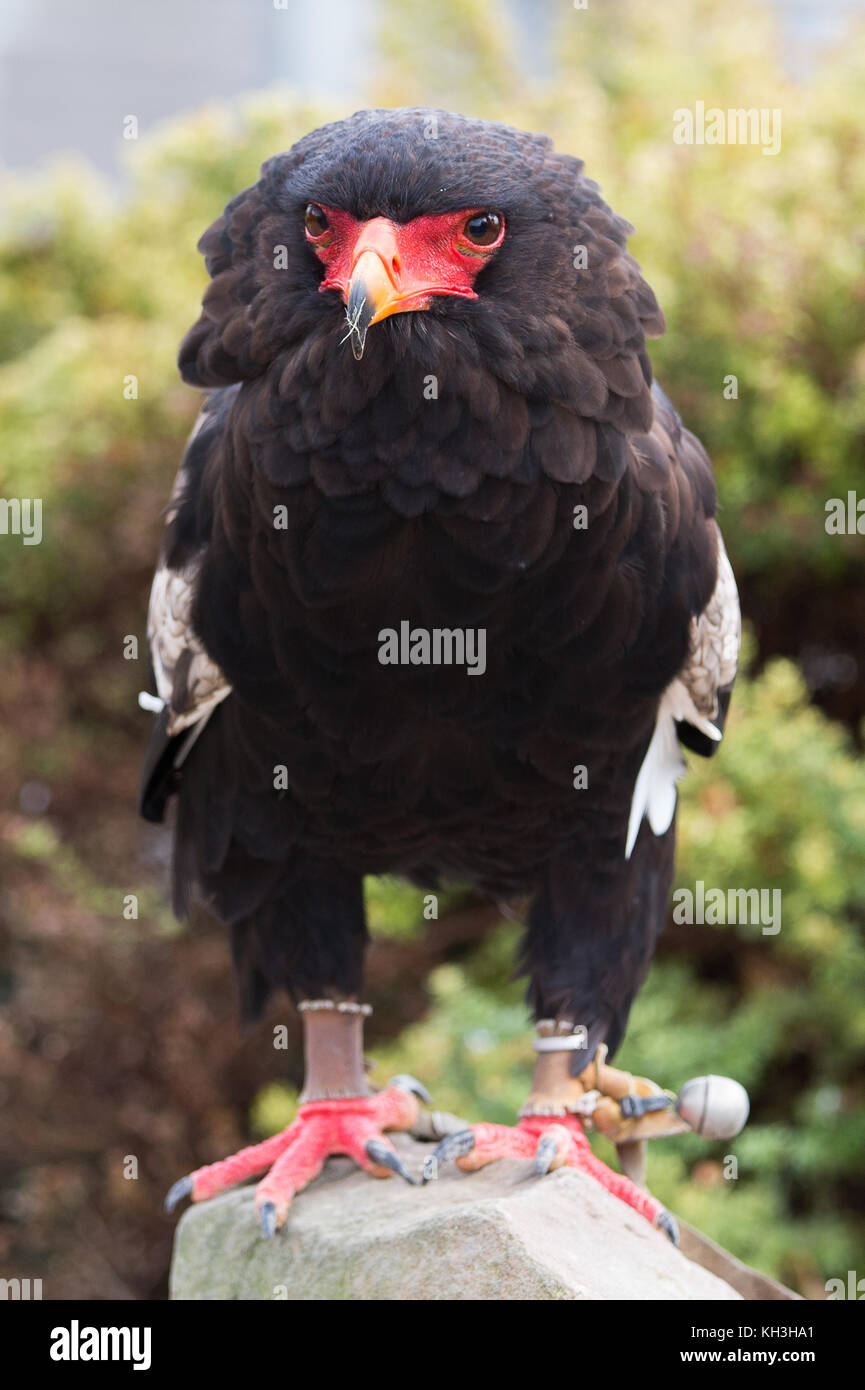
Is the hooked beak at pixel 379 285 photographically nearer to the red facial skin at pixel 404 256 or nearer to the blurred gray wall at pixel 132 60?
the red facial skin at pixel 404 256

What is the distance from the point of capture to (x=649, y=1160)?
4.17 m

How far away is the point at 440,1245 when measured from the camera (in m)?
2.70

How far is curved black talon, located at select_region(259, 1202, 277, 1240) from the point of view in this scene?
299 cm

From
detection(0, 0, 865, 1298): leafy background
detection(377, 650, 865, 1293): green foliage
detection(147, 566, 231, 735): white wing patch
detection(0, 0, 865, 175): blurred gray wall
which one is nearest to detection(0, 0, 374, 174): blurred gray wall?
detection(0, 0, 865, 175): blurred gray wall

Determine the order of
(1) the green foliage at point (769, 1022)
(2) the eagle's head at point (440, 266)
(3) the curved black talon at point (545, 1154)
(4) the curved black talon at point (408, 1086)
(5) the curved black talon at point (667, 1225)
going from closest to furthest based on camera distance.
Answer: (2) the eagle's head at point (440, 266) < (3) the curved black talon at point (545, 1154) < (5) the curved black talon at point (667, 1225) < (4) the curved black talon at point (408, 1086) < (1) the green foliage at point (769, 1022)

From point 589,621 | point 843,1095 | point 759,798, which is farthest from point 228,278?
point 843,1095

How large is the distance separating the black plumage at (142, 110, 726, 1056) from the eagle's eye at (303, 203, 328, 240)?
0.14 ft

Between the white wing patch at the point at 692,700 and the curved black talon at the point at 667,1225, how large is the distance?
767mm

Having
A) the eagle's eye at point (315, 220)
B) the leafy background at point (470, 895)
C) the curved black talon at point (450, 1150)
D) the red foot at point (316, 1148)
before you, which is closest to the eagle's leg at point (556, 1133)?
the curved black talon at point (450, 1150)

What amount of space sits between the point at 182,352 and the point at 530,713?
0.99 meters

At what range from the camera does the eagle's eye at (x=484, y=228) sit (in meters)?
2.37


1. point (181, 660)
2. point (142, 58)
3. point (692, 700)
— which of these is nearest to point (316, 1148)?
point (181, 660)

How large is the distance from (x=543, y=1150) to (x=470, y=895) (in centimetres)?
228

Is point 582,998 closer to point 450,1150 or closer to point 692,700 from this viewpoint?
point 450,1150
